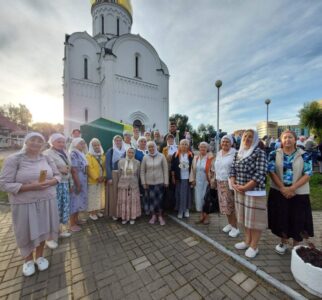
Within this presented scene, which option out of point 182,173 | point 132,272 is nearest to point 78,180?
point 132,272

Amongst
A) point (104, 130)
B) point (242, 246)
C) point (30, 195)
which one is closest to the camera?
point (30, 195)

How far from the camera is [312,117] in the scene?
68.2 ft

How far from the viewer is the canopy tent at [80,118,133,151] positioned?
8.18m

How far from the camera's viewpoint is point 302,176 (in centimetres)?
250

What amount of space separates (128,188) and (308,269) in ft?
10.5

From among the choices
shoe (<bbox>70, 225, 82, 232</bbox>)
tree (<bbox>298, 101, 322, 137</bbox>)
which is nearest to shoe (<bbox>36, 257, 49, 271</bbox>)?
shoe (<bbox>70, 225, 82, 232</bbox>)

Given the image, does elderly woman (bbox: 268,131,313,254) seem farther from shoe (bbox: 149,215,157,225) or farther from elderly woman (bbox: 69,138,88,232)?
elderly woman (bbox: 69,138,88,232)

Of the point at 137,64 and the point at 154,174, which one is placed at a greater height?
the point at 137,64

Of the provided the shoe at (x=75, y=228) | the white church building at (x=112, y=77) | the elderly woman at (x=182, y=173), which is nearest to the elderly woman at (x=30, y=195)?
the shoe at (x=75, y=228)

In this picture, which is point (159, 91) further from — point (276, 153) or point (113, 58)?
point (276, 153)

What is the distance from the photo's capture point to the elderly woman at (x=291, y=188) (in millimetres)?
2518

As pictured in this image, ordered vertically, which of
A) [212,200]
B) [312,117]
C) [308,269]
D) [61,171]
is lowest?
[308,269]

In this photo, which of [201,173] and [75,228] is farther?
[201,173]

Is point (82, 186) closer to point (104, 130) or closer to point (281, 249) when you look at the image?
point (281, 249)
